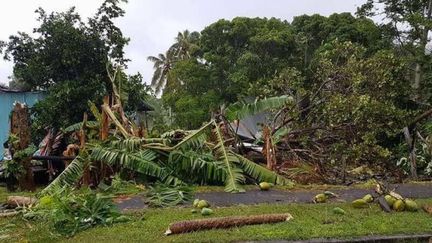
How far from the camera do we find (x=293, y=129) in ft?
41.1

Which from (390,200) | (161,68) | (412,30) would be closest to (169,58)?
(161,68)

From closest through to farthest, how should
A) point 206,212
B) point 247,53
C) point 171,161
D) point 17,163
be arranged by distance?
point 206,212
point 171,161
point 17,163
point 247,53

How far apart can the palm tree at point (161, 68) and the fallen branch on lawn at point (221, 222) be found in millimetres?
34539

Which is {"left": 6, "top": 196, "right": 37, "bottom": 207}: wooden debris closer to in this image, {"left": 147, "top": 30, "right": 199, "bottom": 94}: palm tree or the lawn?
the lawn

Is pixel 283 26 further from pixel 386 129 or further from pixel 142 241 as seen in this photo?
pixel 142 241

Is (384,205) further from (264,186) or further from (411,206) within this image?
(264,186)

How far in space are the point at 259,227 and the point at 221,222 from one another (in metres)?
0.46

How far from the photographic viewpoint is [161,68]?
4084 cm

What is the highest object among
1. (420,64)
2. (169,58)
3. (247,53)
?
(169,58)

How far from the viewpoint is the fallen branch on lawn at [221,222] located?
5605mm

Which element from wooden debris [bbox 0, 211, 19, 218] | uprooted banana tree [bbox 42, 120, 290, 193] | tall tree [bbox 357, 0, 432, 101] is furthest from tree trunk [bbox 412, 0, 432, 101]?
wooden debris [bbox 0, 211, 19, 218]

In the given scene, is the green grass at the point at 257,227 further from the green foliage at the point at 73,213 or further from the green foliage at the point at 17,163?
the green foliage at the point at 17,163

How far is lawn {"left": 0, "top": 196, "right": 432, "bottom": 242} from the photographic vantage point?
17.7 feet

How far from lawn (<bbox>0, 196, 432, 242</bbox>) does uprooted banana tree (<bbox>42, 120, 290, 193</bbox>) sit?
2.56m
